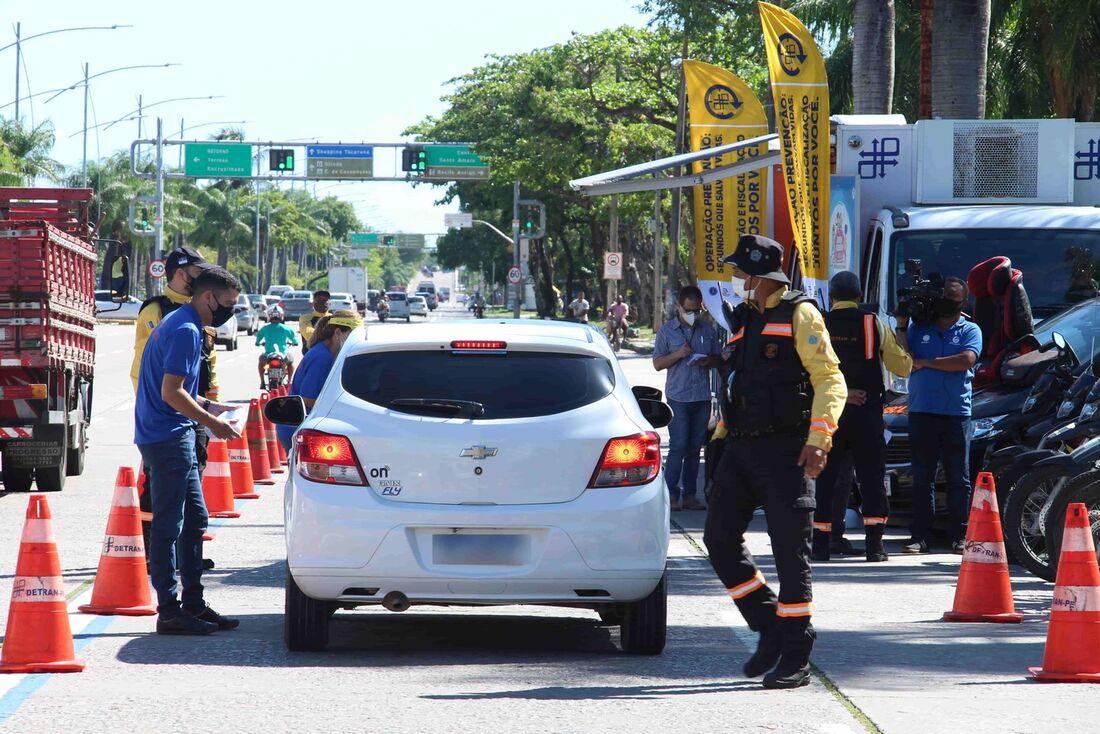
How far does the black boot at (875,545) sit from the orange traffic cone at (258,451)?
23.8ft

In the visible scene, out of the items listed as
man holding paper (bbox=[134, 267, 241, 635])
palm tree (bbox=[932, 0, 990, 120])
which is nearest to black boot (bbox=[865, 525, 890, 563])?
man holding paper (bbox=[134, 267, 241, 635])

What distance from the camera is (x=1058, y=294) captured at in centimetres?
1423

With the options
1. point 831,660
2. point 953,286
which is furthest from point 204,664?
point 953,286

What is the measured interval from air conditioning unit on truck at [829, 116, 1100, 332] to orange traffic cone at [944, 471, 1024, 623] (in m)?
5.27

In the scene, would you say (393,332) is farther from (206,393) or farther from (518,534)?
(206,393)

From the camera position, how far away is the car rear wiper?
7.70m

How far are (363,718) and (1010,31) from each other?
90.7 feet

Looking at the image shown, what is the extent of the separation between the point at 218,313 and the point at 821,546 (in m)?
4.53

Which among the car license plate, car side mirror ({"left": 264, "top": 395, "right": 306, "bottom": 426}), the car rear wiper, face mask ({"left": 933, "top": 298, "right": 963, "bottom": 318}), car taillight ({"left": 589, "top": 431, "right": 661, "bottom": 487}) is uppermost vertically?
face mask ({"left": 933, "top": 298, "right": 963, "bottom": 318})

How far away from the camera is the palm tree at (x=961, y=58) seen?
20.1m

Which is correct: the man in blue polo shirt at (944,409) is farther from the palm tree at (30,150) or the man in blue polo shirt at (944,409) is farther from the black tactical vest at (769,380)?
the palm tree at (30,150)

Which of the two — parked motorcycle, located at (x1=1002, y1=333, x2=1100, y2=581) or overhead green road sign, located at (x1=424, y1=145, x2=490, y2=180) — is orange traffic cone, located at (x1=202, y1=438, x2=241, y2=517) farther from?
overhead green road sign, located at (x1=424, y1=145, x2=490, y2=180)

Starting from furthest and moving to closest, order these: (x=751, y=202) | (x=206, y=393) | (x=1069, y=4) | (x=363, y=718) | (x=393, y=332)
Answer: (x=1069, y=4) < (x=751, y=202) < (x=206, y=393) < (x=393, y=332) < (x=363, y=718)

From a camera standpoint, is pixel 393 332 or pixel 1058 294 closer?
pixel 393 332
